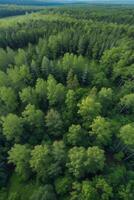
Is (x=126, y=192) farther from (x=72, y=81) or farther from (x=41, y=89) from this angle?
(x=72, y=81)

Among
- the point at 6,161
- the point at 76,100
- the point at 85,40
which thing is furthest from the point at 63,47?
the point at 6,161

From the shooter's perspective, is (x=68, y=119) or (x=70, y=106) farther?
(x=70, y=106)

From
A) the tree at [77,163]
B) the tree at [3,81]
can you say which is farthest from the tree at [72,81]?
the tree at [77,163]

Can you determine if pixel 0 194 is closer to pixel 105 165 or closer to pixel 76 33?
pixel 105 165

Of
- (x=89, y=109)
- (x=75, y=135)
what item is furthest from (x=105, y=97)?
(x=75, y=135)

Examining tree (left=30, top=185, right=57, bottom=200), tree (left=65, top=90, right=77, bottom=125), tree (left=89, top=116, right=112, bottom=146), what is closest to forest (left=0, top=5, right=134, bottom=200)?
tree (left=89, top=116, right=112, bottom=146)

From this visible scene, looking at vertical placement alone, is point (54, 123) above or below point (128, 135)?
above
